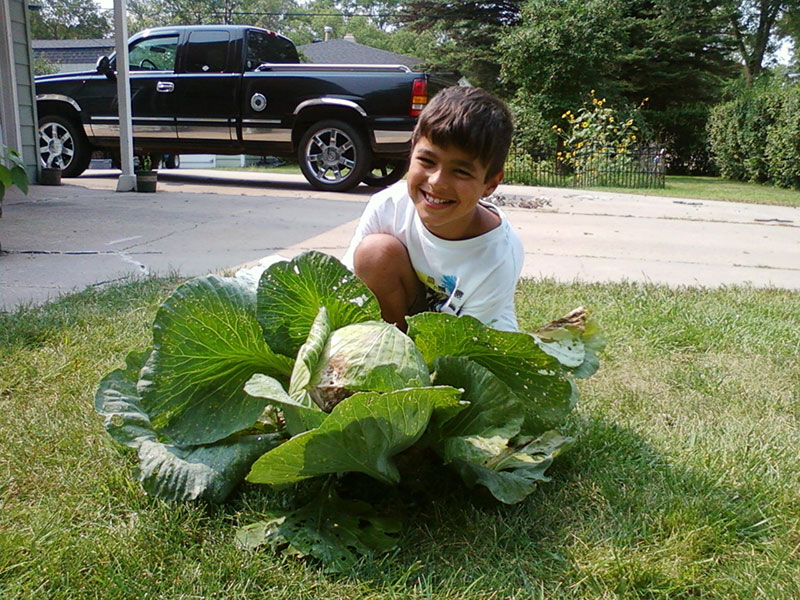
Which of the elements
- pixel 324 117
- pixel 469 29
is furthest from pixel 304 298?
pixel 469 29

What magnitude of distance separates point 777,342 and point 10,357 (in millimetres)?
2788

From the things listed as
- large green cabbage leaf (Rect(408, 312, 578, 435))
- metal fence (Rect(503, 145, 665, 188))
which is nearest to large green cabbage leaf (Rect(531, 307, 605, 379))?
large green cabbage leaf (Rect(408, 312, 578, 435))

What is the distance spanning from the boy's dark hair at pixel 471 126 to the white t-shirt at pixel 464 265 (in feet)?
Result: 0.77

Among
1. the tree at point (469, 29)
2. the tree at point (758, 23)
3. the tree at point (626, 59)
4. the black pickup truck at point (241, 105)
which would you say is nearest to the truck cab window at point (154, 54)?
the black pickup truck at point (241, 105)

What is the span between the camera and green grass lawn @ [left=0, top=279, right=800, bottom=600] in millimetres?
1287

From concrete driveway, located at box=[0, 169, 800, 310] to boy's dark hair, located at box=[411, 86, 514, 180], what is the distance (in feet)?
6.76

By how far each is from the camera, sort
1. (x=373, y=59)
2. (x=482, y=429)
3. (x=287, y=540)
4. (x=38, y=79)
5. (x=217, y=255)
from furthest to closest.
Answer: (x=373, y=59)
(x=38, y=79)
(x=217, y=255)
(x=482, y=429)
(x=287, y=540)

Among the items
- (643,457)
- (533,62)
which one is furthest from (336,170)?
(533,62)

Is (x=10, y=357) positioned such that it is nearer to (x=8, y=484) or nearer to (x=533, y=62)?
(x=8, y=484)

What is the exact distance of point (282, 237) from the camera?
5031 millimetres

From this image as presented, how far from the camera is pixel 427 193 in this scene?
1.88 m

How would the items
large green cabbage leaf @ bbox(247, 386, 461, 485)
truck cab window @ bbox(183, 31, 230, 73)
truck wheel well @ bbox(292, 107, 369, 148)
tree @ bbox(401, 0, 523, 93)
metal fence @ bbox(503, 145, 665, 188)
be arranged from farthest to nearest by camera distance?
tree @ bbox(401, 0, 523, 93)
metal fence @ bbox(503, 145, 665, 188)
truck cab window @ bbox(183, 31, 230, 73)
truck wheel well @ bbox(292, 107, 369, 148)
large green cabbage leaf @ bbox(247, 386, 461, 485)

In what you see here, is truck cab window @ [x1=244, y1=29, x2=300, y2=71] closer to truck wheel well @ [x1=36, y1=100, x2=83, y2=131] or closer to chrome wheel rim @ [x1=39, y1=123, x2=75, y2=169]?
truck wheel well @ [x1=36, y1=100, x2=83, y2=131]

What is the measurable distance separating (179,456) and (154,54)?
908cm
